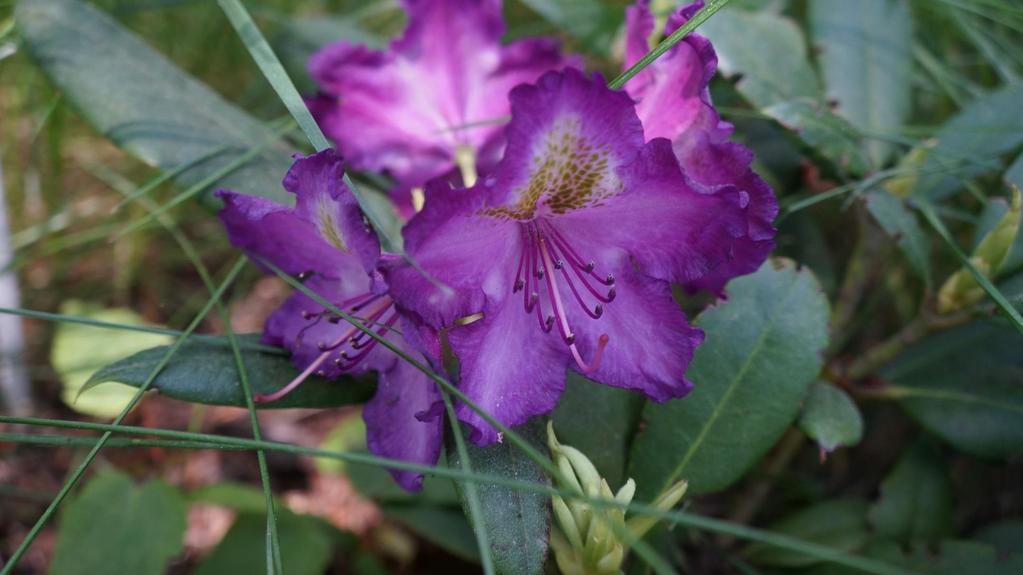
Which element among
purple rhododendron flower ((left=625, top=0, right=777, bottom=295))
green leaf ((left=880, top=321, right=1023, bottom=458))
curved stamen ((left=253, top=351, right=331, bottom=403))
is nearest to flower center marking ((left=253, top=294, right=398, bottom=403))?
curved stamen ((left=253, top=351, right=331, bottom=403))

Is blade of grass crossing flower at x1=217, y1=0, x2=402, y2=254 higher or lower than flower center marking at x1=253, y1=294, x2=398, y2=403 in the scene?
higher

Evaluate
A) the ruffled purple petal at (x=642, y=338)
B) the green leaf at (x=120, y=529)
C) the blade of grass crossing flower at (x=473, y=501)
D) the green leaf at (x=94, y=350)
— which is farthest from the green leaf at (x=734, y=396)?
the green leaf at (x=94, y=350)

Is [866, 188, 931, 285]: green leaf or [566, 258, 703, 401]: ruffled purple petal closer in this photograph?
[566, 258, 703, 401]: ruffled purple petal

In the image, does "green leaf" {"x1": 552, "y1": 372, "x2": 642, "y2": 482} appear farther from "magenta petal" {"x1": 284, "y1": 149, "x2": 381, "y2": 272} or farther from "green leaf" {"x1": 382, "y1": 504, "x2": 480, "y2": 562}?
"green leaf" {"x1": 382, "y1": 504, "x2": 480, "y2": 562}

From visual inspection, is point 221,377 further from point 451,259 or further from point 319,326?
point 451,259

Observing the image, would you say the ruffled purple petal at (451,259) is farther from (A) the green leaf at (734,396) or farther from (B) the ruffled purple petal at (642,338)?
(A) the green leaf at (734,396)

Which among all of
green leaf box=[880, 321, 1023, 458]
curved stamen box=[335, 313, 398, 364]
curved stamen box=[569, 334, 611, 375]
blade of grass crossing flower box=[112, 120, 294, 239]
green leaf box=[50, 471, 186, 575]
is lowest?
green leaf box=[880, 321, 1023, 458]
